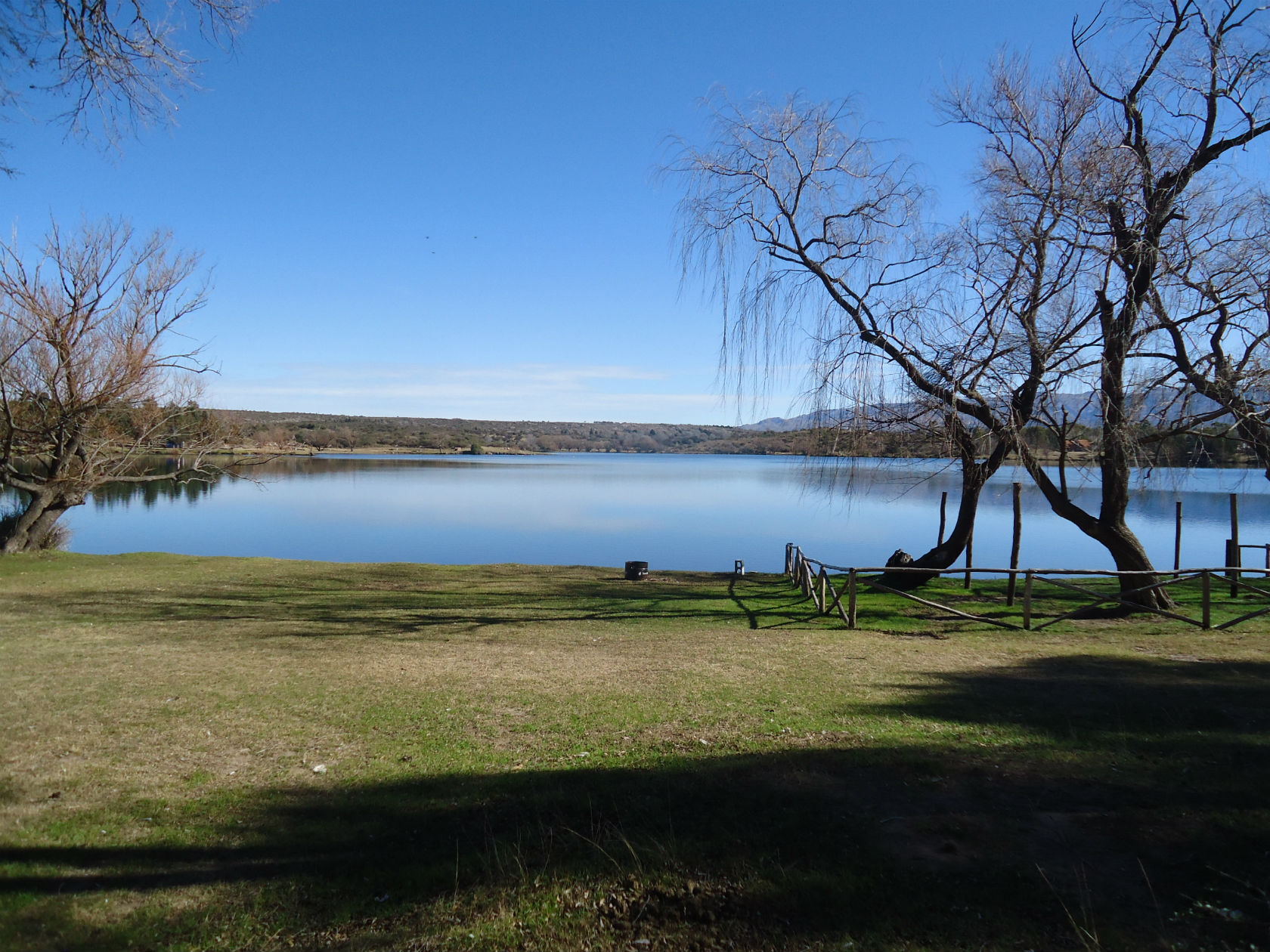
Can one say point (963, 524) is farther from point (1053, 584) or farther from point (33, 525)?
point (33, 525)

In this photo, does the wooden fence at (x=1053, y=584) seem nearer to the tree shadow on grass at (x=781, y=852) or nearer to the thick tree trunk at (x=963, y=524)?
the thick tree trunk at (x=963, y=524)

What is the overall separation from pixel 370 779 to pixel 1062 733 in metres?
5.54

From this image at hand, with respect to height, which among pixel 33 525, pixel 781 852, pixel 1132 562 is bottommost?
pixel 33 525

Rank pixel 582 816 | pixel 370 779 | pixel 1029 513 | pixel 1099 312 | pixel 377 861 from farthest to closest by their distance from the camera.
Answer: pixel 1029 513, pixel 1099 312, pixel 370 779, pixel 582 816, pixel 377 861

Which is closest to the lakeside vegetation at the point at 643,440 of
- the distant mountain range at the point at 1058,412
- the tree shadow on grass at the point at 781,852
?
the distant mountain range at the point at 1058,412

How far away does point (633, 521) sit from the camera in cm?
4062

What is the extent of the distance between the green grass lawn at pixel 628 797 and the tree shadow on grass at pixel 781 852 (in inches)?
0.8

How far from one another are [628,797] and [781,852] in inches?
45.6

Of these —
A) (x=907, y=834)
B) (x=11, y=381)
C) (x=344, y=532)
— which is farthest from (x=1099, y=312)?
(x=344, y=532)

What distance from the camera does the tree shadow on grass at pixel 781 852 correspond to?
3545 millimetres

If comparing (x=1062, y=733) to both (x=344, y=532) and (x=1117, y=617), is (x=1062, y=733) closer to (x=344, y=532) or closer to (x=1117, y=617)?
(x=1117, y=617)

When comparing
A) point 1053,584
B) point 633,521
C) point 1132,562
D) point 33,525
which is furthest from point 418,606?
point 633,521

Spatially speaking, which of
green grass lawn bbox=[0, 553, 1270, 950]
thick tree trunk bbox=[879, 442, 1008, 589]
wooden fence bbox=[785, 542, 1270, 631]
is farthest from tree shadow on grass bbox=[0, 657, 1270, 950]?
thick tree trunk bbox=[879, 442, 1008, 589]

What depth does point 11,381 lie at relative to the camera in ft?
68.1
